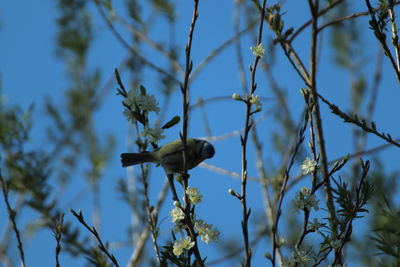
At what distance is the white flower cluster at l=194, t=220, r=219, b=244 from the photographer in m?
1.49

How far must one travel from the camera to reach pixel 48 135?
4516mm

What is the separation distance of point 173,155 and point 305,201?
1.02 metres

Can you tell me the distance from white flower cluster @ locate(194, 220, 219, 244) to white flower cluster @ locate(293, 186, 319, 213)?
262 millimetres

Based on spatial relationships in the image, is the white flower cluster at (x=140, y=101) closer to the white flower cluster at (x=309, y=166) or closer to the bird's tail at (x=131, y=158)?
the white flower cluster at (x=309, y=166)

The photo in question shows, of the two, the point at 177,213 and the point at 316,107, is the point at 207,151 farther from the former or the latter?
the point at 177,213

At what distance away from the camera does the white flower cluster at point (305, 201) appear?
152 cm

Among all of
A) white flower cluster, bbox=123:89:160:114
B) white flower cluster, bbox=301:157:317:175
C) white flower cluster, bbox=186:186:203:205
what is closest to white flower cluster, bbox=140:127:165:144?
white flower cluster, bbox=123:89:160:114

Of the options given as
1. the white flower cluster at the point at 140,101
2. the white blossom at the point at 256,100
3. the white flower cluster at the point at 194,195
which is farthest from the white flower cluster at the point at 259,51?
the white flower cluster at the point at 194,195

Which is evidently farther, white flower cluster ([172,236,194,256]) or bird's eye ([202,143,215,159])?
bird's eye ([202,143,215,159])

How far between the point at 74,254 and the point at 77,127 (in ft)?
8.74

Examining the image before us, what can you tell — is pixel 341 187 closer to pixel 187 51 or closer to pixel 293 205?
pixel 293 205

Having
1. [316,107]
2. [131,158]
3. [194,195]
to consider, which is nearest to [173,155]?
[131,158]

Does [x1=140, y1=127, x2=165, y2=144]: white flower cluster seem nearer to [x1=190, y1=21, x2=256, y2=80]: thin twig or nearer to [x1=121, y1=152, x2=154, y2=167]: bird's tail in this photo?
[x1=121, y1=152, x2=154, y2=167]: bird's tail

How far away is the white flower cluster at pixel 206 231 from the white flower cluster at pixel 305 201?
0.86ft
